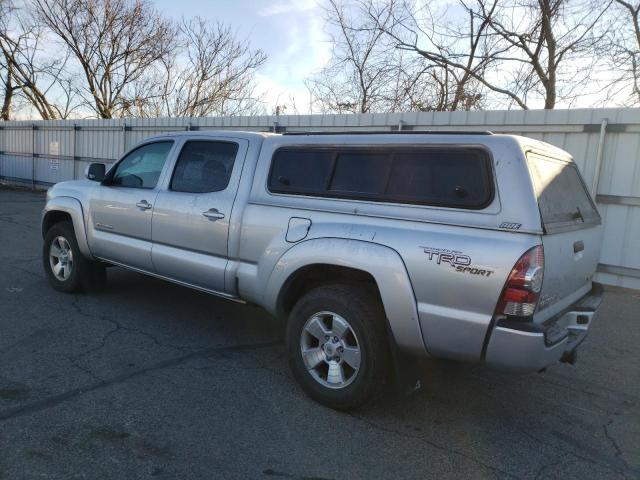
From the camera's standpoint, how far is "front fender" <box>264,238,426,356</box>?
3.05m

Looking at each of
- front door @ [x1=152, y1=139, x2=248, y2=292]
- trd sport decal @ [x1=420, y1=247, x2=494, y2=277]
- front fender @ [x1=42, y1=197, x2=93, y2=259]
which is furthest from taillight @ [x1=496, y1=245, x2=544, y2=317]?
front fender @ [x1=42, y1=197, x2=93, y2=259]

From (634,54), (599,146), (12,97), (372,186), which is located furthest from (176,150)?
(12,97)

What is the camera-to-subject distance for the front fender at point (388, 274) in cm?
305

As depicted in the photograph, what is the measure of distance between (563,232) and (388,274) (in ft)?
3.56

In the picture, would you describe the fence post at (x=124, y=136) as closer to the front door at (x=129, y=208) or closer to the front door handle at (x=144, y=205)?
the front door at (x=129, y=208)

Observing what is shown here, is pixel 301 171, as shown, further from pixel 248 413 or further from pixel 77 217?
pixel 77 217

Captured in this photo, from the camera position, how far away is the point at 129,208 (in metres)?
4.93

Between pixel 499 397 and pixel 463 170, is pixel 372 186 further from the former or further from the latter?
pixel 499 397

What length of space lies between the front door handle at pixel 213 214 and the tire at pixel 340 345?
40.0 inches

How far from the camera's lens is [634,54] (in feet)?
52.4

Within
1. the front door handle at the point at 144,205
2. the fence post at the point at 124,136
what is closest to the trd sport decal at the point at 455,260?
the front door handle at the point at 144,205

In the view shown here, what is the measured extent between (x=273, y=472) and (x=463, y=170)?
203 centimetres

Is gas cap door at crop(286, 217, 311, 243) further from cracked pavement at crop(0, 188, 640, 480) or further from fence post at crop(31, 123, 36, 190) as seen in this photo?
fence post at crop(31, 123, 36, 190)

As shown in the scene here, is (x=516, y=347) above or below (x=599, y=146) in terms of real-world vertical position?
below
